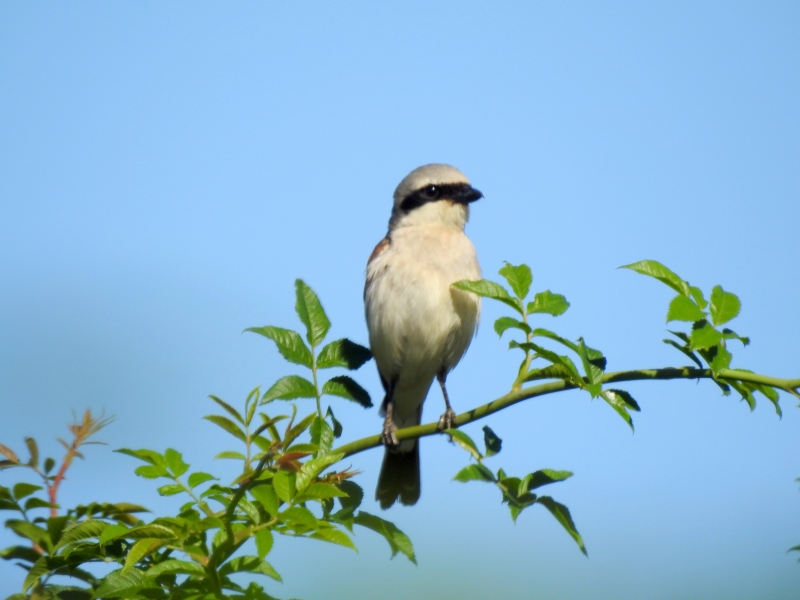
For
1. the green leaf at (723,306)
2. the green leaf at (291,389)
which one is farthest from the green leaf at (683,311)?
the green leaf at (291,389)

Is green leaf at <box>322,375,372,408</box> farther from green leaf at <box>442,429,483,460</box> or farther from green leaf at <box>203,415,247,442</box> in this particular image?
green leaf at <box>442,429,483,460</box>

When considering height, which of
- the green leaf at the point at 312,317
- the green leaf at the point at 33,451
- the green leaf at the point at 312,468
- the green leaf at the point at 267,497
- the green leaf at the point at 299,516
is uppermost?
the green leaf at the point at 312,317

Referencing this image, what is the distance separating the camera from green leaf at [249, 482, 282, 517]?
185 centimetres

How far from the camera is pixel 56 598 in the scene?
1.85 meters

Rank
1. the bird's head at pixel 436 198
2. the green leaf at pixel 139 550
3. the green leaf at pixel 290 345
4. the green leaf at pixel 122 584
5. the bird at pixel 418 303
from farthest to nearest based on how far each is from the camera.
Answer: the bird's head at pixel 436 198 < the bird at pixel 418 303 < the green leaf at pixel 290 345 < the green leaf at pixel 139 550 < the green leaf at pixel 122 584

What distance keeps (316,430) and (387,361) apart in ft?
8.14

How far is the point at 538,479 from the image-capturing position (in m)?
2.05

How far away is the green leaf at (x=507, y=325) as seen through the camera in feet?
7.38

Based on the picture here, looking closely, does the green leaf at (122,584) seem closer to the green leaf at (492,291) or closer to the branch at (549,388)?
the branch at (549,388)

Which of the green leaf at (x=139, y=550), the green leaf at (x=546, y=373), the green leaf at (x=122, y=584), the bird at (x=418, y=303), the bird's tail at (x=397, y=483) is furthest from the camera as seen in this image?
the bird's tail at (x=397, y=483)

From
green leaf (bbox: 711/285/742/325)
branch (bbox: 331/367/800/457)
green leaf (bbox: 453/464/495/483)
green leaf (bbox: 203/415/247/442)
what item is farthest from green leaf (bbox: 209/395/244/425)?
green leaf (bbox: 711/285/742/325)

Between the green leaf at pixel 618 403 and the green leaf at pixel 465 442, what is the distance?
338 mm

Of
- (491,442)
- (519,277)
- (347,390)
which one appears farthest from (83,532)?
(519,277)

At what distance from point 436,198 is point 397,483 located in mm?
1689
